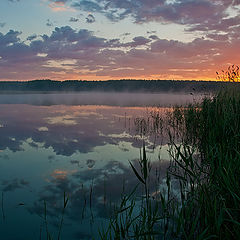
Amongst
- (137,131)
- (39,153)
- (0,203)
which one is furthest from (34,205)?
(137,131)

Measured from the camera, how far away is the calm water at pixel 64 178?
4551mm

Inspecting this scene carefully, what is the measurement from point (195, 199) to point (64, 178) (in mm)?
4316

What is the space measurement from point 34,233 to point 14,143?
7869 mm

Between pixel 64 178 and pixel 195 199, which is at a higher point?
pixel 195 199

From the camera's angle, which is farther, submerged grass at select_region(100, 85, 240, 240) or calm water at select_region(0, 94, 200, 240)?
calm water at select_region(0, 94, 200, 240)

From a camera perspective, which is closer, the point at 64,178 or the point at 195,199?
the point at 195,199

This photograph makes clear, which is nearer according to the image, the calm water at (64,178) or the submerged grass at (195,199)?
the submerged grass at (195,199)

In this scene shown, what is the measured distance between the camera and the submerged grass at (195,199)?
3.22 metres

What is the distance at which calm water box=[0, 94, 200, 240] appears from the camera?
4551mm

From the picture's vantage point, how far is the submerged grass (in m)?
3.22

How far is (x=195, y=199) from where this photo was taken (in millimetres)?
3566

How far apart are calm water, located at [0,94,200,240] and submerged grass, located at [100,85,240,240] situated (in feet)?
2.12

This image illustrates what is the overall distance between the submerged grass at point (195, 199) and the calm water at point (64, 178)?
0.65 metres

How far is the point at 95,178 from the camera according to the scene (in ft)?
22.1
